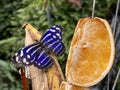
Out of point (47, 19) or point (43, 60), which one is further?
point (47, 19)

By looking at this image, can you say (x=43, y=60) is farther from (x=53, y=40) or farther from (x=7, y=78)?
Result: (x=7, y=78)

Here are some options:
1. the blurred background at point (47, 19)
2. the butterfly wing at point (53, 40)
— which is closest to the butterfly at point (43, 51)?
the butterfly wing at point (53, 40)

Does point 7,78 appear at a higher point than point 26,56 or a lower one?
lower

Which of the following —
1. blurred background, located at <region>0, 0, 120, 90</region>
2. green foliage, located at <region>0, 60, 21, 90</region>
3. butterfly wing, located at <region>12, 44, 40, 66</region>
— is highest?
butterfly wing, located at <region>12, 44, 40, 66</region>

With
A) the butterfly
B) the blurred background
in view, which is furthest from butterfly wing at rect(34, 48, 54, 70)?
the blurred background

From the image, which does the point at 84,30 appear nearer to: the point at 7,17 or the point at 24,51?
the point at 24,51

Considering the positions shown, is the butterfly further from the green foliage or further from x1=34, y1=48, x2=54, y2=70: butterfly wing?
the green foliage

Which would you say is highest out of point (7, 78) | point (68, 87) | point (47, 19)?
point (68, 87)

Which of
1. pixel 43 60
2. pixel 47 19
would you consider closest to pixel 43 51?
pixel 43 60
